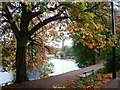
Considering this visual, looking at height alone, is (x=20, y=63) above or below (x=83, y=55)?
below

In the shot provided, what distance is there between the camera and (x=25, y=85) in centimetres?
553

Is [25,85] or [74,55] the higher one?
[74,55]

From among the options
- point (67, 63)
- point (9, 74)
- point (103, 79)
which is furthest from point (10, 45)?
point (103, 79)

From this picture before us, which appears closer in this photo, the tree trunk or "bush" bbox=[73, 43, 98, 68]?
the tree trunk

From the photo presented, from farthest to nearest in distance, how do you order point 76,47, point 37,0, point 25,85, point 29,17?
point 76,47
point 29,17
point 25,85
point 37,0

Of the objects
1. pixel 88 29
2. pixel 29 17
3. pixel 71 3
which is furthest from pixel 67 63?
pixel 71 3

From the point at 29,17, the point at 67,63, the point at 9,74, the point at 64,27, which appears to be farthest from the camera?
the point at 67,63

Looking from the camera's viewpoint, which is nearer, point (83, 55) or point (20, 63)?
point (20, 63)

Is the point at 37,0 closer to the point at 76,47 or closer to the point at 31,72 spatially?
the point at 31,72

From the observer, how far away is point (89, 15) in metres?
4.33

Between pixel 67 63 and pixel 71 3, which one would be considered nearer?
A: pixel 71 3

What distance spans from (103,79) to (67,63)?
241 centimetres

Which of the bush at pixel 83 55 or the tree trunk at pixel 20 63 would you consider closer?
the tree trunk at pixel 20 63

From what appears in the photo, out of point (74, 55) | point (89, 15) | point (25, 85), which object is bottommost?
point (25, 85)
